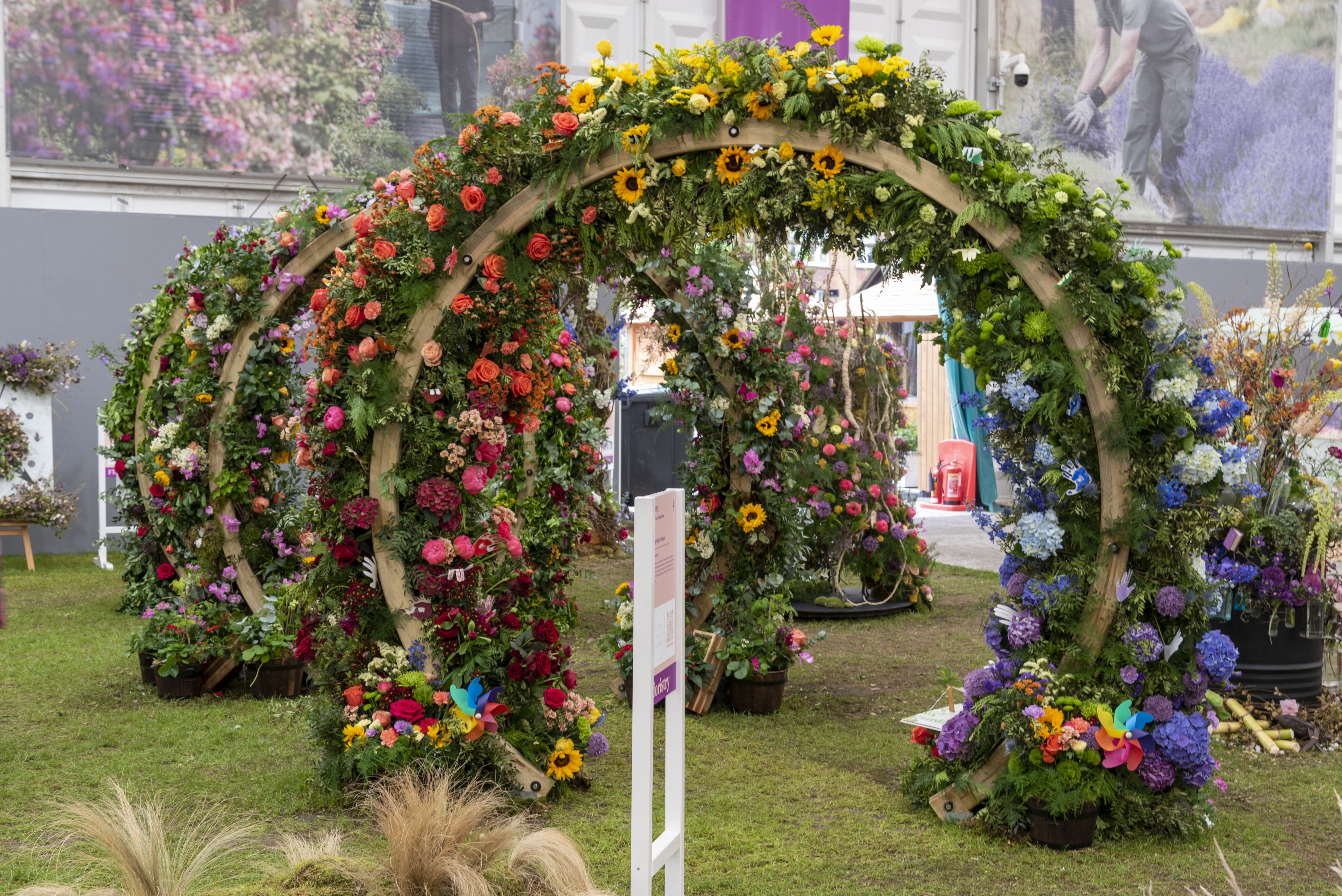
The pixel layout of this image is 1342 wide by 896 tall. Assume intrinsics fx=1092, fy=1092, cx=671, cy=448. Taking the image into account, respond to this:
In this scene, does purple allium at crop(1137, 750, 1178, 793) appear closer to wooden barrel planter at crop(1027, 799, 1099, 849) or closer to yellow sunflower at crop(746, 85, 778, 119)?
wooden barrel planter at crop(1027, 799, 1099, 849)

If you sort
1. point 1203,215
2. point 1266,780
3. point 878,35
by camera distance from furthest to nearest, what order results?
Result: point 1203,215 < point 878,35 < point 1266,780

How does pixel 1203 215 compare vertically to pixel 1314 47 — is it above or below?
below

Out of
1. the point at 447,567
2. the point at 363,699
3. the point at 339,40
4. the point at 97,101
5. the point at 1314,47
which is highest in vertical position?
the point at 1314,47

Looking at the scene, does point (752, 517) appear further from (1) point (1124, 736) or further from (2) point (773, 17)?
(2) point (773, 17)

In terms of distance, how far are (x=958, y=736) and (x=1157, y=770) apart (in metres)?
0.59

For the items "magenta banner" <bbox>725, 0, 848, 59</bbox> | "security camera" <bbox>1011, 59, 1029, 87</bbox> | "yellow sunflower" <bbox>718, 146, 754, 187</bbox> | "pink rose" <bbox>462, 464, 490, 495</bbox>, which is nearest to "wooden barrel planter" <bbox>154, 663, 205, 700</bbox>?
"pink rose" <bbox>462, 464, 490, 495</bbox>

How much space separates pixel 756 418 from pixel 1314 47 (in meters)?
12.4

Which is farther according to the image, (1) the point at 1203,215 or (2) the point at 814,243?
(1) the point at 1203,215

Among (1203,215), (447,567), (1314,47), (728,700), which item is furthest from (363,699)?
(1314,47)

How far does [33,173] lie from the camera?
924 cm

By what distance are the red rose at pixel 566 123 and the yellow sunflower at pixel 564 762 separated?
2.03 metres

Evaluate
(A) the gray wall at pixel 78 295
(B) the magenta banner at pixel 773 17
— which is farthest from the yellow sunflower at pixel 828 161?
(B) the magenta banner at pixel 773 17

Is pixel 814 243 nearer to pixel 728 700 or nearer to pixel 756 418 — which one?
pixel 756 418

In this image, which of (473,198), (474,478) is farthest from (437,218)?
(474,478)
